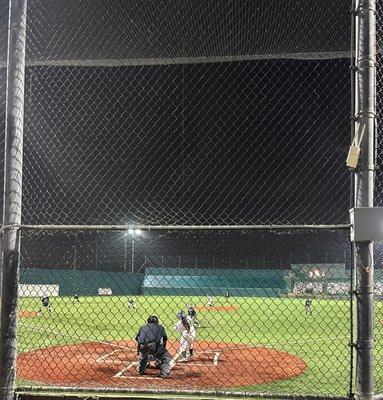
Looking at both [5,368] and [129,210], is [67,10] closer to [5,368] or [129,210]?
[5,368]

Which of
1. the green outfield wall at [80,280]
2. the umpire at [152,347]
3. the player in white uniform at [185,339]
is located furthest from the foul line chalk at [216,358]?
the green outfield wall at [80,280]

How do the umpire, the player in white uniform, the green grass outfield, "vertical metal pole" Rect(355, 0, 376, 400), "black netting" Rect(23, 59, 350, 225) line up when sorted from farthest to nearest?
the player in white uniform → the umpire → "black netting" Rect(23, 59, 350, 225) → the green grass outfield → "vertical metal pole" Rect(355, 0, 376, 400)

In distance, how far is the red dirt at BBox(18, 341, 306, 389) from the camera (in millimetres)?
7841

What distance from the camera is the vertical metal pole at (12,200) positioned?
3502 millimetres

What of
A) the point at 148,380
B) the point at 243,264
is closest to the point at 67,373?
the point at 148,380

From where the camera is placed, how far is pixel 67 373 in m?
8.49

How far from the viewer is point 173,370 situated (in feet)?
29.6

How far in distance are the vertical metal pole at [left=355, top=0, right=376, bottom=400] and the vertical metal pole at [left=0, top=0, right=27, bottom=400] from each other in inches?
92.9

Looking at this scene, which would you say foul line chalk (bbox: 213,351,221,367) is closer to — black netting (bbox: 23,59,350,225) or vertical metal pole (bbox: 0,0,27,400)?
black netting (bbox: 23,59,350,225)

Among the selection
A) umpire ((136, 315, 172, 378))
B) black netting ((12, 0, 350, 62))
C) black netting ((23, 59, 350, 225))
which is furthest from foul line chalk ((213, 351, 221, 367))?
black netting ((12, 0, 350, 62))

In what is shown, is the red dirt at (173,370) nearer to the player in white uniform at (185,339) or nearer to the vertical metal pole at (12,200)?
the player in white uniform at (185,339)

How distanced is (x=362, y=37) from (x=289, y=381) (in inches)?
249

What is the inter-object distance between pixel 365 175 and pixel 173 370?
22.3ft

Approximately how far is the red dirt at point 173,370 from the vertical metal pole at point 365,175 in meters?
4.38
